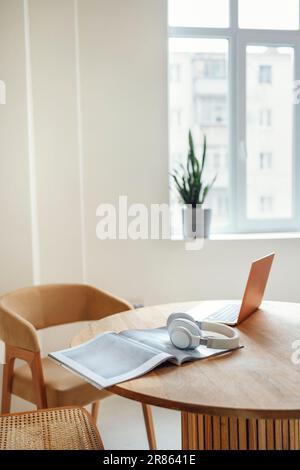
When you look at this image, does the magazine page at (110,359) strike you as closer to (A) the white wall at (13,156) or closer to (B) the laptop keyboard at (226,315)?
(B) the laptop keyboard at (226,315)

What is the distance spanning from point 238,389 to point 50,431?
0.57 meters

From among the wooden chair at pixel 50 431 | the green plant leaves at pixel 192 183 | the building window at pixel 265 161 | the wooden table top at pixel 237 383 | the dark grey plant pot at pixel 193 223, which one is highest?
the building window at pixel 265 161

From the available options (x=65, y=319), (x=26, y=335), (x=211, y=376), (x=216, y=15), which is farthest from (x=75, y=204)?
(x=211, y=376)

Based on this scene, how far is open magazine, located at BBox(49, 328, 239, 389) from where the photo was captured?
4.05ft

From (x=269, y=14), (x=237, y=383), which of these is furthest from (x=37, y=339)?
(x=269, y=14)

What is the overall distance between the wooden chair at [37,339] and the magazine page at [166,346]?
492 millimetres

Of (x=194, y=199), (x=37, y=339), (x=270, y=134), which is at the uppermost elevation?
(x=270, y=134)

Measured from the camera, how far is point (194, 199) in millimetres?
2939

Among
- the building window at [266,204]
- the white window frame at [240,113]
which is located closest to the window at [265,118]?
the white window frame at [240,113]

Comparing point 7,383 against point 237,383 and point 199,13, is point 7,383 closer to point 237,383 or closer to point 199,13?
point 237,383

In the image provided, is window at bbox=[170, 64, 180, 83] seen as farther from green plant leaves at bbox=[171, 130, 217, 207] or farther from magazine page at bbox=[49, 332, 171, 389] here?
magazine page at bbox=[49, 332, 171, 389]

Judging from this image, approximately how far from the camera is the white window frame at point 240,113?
314 cm

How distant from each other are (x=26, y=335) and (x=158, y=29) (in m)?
1.97

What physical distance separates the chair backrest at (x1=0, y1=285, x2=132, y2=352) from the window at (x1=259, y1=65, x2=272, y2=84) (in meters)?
1.88
